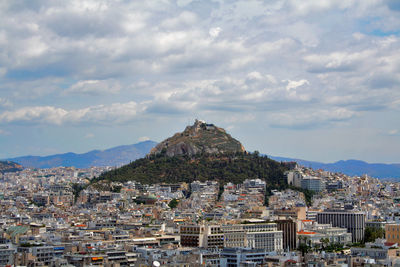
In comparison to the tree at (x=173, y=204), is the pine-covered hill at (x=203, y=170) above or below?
above

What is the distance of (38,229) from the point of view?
300 ft

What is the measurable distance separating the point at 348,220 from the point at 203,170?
59643 mm

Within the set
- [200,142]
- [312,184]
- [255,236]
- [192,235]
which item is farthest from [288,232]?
[200,142]

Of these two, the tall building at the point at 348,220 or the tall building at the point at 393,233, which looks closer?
the tall building at the point at 393,233

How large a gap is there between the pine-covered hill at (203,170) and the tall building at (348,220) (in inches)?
1573

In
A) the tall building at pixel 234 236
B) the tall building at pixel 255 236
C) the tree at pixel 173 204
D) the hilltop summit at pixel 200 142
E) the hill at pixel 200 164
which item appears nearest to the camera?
the tall building at pixel 234 236

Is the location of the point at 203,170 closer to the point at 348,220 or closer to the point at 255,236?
the point at 348,220

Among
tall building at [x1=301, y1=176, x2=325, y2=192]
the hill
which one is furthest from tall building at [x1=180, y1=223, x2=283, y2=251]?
tall building at [x1=301, y1=176, x2=325, y2=192]

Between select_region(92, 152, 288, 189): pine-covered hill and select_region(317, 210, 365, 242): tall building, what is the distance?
3996 centimetres

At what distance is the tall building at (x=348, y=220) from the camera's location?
336 feet

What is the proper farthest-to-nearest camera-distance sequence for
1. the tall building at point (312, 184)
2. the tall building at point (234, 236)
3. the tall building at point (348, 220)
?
1. the tall building at point (312, 184)
2. the tall building at point (348, 220)
3. the tall building at point (234, 236)

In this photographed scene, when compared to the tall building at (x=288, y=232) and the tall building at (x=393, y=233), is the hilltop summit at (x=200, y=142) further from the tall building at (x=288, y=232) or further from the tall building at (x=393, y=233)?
the tall building at (x=393, y=233)

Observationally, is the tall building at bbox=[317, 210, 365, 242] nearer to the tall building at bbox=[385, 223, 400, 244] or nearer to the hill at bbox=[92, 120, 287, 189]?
the tall building at bbox=[385, 223, 400, 244]

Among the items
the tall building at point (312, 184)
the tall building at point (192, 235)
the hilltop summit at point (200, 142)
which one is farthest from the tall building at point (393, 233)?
the hilltop summit at point (200, 142)
